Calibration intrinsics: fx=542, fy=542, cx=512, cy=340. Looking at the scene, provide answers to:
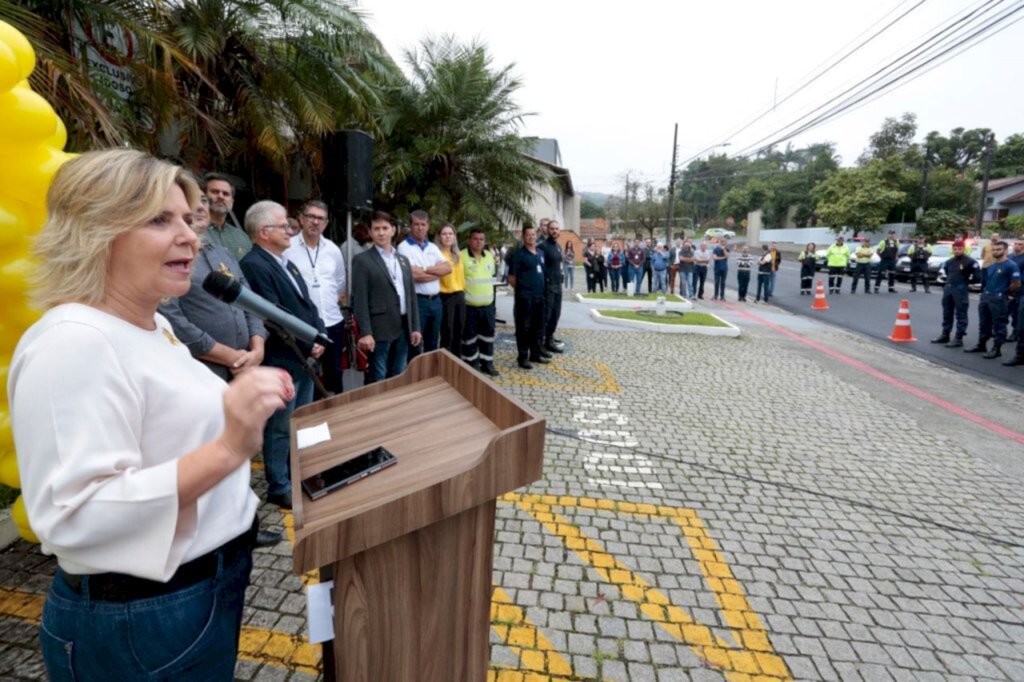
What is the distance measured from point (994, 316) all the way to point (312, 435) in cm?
1215

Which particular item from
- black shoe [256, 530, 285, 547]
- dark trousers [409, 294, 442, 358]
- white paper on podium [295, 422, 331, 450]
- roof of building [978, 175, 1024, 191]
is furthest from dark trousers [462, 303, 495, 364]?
roof of building [978, 175, 1024, 191]

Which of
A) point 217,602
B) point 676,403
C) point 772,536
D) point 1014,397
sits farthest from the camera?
point 1014,397

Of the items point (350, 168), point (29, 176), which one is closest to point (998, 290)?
point (350, 168)

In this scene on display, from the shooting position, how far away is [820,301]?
51.2ft

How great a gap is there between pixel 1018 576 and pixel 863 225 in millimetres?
44346

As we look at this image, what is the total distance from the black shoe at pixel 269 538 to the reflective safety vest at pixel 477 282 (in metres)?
4.23

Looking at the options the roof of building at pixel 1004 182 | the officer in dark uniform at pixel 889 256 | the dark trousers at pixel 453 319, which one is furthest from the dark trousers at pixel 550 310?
the roof of building at pixel 1004 182

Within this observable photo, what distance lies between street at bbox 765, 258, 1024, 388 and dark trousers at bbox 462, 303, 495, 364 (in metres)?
7.80

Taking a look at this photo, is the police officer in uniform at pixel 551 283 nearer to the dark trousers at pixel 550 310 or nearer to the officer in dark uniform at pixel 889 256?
the dark trousers at pixel 550 310

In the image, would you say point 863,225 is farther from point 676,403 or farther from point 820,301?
point 676,403

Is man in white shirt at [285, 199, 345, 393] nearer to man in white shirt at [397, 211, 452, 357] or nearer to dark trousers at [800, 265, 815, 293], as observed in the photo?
man in white shirt at [397, 211, 452, 357]

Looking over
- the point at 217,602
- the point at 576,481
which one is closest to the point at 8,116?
the point at 217,602

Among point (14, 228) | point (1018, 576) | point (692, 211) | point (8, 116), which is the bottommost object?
point (1018, 576)

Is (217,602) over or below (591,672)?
over
